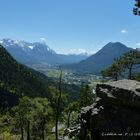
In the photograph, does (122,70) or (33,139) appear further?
(33,139)

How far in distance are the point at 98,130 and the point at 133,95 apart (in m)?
4.31

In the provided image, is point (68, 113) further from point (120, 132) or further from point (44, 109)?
point (120, 132)

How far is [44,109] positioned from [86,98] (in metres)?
15.8

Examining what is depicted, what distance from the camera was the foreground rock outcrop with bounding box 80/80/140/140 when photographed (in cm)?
2831

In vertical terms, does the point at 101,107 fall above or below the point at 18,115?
above

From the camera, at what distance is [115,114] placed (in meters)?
29.5

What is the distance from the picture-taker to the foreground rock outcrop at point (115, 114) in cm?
2831

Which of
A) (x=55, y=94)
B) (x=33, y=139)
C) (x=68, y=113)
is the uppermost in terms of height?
(x=55, y=94)

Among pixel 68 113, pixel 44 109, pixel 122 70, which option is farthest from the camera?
pixel 68 113

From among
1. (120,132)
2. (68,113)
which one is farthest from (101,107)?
(68,113)

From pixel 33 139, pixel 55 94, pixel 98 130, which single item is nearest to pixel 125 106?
pixel 98 130

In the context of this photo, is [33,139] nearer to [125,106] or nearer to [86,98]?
[86,98]

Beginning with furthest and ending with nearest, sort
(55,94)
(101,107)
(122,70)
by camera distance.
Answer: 1. (122,70)
2. (55,94)
3. (101,107)

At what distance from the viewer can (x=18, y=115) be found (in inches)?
3583
